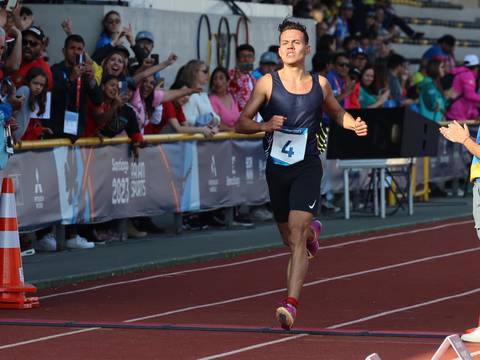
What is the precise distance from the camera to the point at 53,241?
1641 cm

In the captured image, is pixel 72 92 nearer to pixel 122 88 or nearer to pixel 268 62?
pixel 122 88

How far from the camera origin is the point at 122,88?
17031 mm

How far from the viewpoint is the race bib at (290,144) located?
37.3 feet

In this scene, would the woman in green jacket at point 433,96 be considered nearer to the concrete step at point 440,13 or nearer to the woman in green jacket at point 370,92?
the woman in green jacket at point 370,92

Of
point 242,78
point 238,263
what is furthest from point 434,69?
point 238,263

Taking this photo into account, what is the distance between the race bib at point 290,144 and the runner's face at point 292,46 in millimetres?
532

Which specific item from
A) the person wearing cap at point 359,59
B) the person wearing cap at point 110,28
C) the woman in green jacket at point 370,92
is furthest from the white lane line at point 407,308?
the person wearing cap at point 359,59

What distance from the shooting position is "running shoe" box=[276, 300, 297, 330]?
10.8 meters

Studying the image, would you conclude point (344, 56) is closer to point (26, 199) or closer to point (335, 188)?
point (335, 188)

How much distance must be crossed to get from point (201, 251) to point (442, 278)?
10.4ft

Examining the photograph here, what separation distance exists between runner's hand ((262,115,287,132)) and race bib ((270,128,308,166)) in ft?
1.04

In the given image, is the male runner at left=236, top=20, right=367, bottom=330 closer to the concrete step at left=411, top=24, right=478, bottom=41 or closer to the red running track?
the red running track

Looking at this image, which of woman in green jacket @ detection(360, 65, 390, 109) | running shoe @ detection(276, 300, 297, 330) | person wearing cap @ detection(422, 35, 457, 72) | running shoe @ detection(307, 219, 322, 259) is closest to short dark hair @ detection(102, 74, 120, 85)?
running shoe @ detection(307, 219, 322, 259)

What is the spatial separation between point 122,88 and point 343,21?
12573 mm
